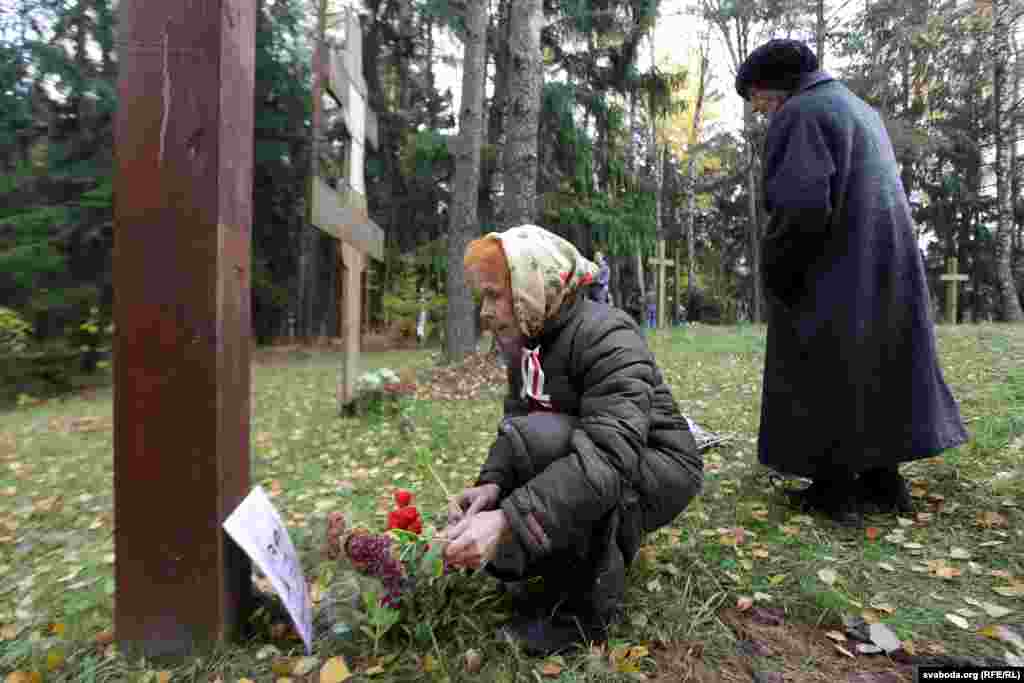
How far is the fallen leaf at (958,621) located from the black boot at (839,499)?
27.2 inches

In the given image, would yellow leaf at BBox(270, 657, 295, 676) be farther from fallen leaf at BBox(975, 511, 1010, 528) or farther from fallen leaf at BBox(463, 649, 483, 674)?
fallen leaf at BBox(975, 511, 1010, 528)

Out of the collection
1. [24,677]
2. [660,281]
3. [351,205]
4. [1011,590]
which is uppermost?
[660,281]

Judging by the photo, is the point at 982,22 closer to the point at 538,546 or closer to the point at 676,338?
the point at 538,546

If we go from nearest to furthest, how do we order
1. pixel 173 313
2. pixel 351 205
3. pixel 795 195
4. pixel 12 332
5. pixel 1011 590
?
1. pixel 173 313
2. pixel 1011 590
3. pixel 795 195
4. pixel 351 205
5. pixel 12 332

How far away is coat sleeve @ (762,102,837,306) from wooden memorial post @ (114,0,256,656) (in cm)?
191

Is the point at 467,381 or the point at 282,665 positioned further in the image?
the point at 467,381

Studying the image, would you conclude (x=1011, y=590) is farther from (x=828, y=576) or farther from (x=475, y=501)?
(x=475, y=501)

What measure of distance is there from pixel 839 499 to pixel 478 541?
188cm

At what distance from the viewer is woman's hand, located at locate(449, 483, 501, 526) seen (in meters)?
1.67

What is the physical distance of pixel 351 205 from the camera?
17.0 feet

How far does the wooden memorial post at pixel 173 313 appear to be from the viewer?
153 cm

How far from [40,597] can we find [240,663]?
1.25 meters

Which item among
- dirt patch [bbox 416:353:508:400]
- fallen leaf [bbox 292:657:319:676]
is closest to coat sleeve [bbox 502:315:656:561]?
fallen leaf [bbox 292:657:319:676]

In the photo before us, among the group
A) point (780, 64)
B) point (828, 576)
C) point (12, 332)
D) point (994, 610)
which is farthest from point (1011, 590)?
point (12, 332)
